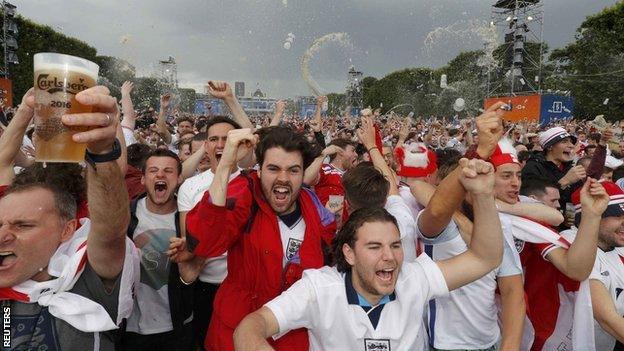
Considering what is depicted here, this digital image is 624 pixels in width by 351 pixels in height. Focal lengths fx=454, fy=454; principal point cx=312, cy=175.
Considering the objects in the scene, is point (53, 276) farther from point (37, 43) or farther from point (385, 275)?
point (37, 43)

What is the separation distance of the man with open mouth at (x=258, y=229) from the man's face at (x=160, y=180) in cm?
107

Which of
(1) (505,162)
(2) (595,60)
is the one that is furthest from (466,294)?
(2) (595,60)

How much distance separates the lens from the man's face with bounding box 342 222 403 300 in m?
2.19

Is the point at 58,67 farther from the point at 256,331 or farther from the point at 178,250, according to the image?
the point at 178,250

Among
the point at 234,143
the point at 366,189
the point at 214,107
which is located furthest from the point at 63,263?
the point at 214,107

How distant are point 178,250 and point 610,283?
283 cm

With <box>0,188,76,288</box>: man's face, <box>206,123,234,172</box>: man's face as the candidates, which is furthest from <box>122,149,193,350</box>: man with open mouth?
<box>0,188,76,288</box>: man's face

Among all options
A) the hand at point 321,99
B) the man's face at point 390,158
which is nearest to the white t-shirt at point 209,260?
the man's face at point 390,158

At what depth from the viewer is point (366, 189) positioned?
9.75 feet

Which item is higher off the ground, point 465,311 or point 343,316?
point 343,316

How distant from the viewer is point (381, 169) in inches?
137

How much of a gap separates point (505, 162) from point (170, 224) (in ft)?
8.08

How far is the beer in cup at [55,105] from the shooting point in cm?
134

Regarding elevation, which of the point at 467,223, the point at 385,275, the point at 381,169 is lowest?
the point at 385,275
